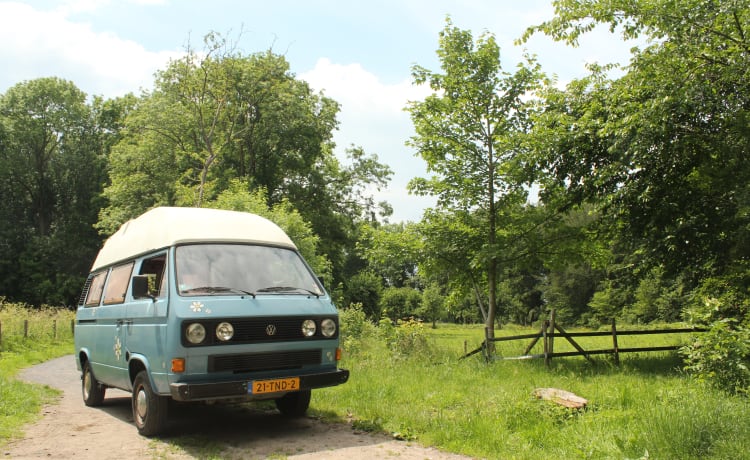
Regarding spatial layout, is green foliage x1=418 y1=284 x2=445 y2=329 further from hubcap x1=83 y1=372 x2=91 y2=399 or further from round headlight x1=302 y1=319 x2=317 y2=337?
round headlight x1=302 y1=319 x2=317 y2=337

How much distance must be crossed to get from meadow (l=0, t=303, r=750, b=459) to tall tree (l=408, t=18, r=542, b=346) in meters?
3.44

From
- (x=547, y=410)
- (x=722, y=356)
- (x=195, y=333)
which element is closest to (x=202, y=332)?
(x=195, y=333)

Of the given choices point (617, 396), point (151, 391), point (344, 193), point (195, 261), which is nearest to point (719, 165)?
point (617, 396)

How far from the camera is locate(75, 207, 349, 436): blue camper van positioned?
679cm

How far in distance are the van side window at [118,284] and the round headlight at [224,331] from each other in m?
2.54

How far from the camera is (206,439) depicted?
725cm

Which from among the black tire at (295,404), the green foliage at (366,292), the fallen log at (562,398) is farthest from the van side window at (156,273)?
the green foliage at (366,292)

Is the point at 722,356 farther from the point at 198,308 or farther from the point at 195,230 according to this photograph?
the point at 195,230

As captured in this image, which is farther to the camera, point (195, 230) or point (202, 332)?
point (195, 230)

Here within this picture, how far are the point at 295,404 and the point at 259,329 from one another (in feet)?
6.33

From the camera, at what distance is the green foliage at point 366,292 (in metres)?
43.4

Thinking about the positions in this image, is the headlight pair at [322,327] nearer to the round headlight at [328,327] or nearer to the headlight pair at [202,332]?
the round headlight at [328,327]

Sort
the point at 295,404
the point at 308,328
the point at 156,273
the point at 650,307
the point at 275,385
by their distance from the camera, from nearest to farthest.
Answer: the point at 275,385, the point at 308,328, the point at 156,273, the point at 295,404, the point at 650,307

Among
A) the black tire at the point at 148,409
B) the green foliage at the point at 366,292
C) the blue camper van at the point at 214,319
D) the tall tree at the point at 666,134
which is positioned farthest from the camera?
the green foliage at the point at 366,292
